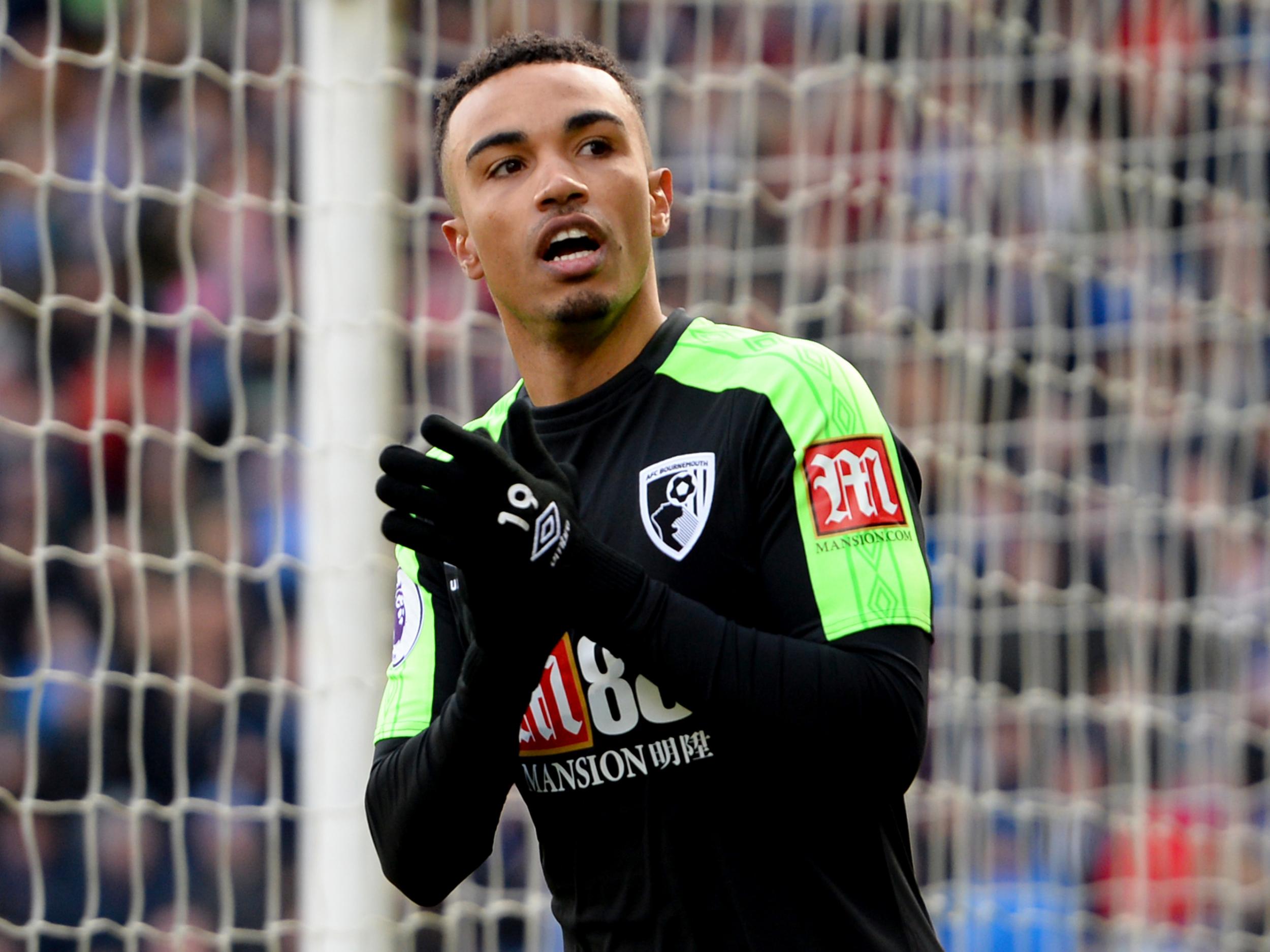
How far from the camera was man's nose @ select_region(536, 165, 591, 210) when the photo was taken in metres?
1.87

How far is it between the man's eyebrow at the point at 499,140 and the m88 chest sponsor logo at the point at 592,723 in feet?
1.94

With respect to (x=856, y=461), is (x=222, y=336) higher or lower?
higher

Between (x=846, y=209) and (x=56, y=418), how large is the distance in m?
2.28

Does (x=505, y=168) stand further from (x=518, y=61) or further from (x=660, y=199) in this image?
(x=660, y=199)

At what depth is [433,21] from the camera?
13.5 ft

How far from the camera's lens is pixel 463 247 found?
2137 millimetres

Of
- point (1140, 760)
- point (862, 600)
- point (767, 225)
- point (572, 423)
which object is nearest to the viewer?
point (862, 600)

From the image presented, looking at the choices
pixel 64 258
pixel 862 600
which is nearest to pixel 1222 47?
pixel 64 258

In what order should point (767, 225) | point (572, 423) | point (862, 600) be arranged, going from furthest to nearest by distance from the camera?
1. point (767, 225)
2. point (572, 423)
3. point (862, 600)

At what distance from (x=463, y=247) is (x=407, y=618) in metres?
0.49

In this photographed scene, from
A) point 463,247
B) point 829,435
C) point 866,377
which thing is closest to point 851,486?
point 829,435

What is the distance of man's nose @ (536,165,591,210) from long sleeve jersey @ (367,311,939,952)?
0.23 metres

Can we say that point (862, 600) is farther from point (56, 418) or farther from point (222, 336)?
point (56, 418)

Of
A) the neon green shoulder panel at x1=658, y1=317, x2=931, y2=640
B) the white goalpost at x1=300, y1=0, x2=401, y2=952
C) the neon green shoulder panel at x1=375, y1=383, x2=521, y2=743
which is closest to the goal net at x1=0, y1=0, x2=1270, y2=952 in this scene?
the white goalpost at x1=300, y1=0, x2=401, y2=952
